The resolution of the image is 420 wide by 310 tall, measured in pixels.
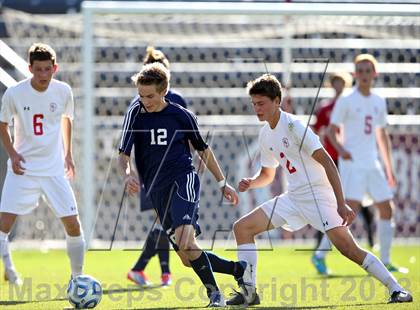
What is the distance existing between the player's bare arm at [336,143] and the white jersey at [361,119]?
59 millimetres

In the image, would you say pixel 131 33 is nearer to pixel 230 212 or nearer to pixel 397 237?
pixel 230 212

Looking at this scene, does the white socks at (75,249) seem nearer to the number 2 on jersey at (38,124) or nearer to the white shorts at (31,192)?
the white shorts at (31,192)

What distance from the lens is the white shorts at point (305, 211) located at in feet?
24.6

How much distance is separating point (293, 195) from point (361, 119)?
338cm

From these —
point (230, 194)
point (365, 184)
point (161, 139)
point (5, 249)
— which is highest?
point (161, 139)

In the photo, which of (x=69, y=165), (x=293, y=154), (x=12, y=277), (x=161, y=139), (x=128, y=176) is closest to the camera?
(x=128, y=176)

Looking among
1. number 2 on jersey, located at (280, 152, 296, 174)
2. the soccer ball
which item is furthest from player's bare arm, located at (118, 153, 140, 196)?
number 2 on jersey, located at (280, 152, 296, 174)

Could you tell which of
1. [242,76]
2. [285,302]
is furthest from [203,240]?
[285,302]

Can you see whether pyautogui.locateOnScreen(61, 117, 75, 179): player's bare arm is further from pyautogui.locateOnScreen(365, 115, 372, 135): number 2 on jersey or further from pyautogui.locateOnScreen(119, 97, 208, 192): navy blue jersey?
pyautogui.locateOnScreen(365, 115, 372, 135): number 2 on jersey

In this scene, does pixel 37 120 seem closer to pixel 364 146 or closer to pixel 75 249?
pixel 75 249

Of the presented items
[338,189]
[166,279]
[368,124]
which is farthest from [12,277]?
[368,124]

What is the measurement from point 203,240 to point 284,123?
718cm

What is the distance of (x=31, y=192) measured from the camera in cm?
839

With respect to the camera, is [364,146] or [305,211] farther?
[364,146]
